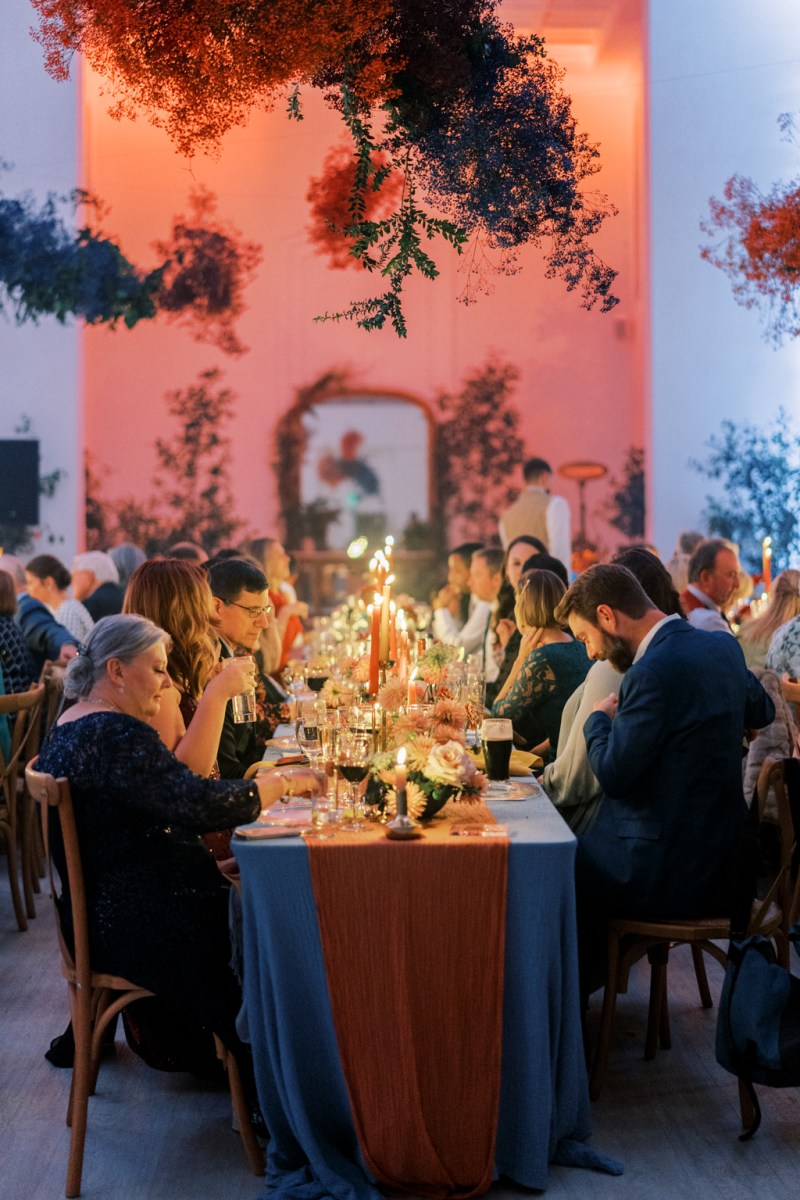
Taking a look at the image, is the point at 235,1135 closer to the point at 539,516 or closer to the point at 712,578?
the point at 712,578

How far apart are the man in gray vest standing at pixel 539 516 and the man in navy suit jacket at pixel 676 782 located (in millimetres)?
6527

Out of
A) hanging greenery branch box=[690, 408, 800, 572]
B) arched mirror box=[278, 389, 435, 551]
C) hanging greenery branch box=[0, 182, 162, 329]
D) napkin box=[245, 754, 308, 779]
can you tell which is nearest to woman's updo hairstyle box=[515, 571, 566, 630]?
napkin box=[245, 754, 308, 779]

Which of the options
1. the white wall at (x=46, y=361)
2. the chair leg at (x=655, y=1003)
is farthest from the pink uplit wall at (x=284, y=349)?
the chair leg at (x=655, y=1003)

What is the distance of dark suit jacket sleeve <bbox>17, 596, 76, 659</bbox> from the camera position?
6.82 meters

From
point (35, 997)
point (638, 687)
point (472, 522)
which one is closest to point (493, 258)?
point (638, 687)

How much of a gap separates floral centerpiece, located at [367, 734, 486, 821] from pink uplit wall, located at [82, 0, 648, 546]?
8607 mm

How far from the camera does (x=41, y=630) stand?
685cm

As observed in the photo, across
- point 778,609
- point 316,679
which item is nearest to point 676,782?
point 316,679

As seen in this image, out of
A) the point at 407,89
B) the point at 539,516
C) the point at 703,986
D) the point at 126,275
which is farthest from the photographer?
the point at 126,275

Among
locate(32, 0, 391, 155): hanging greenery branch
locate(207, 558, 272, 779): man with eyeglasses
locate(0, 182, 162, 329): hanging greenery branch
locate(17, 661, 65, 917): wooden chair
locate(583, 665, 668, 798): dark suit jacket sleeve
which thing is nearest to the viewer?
locate(583, 665, 668, 798): dark suit jacket sleeve

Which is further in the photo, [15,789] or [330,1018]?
[15,789]

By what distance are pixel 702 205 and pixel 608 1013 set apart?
803cm

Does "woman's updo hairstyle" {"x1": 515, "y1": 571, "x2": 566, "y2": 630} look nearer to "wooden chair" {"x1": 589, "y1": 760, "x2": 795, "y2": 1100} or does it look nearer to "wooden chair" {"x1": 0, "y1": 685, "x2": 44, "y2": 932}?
"wooden chair" {"x1": 589, "y1": 760, "x2": 795, "y2": 1100}

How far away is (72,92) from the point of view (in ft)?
26.7
